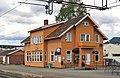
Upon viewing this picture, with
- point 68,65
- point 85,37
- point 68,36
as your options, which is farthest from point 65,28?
point 68,65

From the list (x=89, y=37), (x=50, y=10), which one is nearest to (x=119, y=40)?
(x=89, y=37)

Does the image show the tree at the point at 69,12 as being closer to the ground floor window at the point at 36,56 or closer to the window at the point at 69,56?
the ground floor window at the point at 36,56

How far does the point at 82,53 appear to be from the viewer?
5097 centimetres

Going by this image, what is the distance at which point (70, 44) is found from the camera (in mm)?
51531

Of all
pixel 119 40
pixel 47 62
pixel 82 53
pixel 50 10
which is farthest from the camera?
pixel 119 40

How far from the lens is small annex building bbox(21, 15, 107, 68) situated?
50.8m

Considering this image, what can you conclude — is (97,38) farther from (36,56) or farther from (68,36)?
(36,56)

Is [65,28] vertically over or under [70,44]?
over

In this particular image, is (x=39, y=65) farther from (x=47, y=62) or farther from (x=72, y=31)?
(x=72, y=31)

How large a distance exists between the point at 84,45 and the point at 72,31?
3.12 meters

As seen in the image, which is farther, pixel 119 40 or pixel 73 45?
pixel 119 40

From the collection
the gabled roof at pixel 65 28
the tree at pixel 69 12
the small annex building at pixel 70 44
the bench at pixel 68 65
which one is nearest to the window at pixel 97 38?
the small annex building at pixel 70 44

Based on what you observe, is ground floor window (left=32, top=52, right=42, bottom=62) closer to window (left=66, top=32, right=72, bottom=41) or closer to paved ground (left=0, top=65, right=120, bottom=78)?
window (left=66, top=32, right=72, bottom=41)

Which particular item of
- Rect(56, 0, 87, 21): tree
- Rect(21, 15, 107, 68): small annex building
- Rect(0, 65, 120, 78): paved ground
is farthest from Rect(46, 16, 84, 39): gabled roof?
Rect(56, 0, 87, 21): tree
